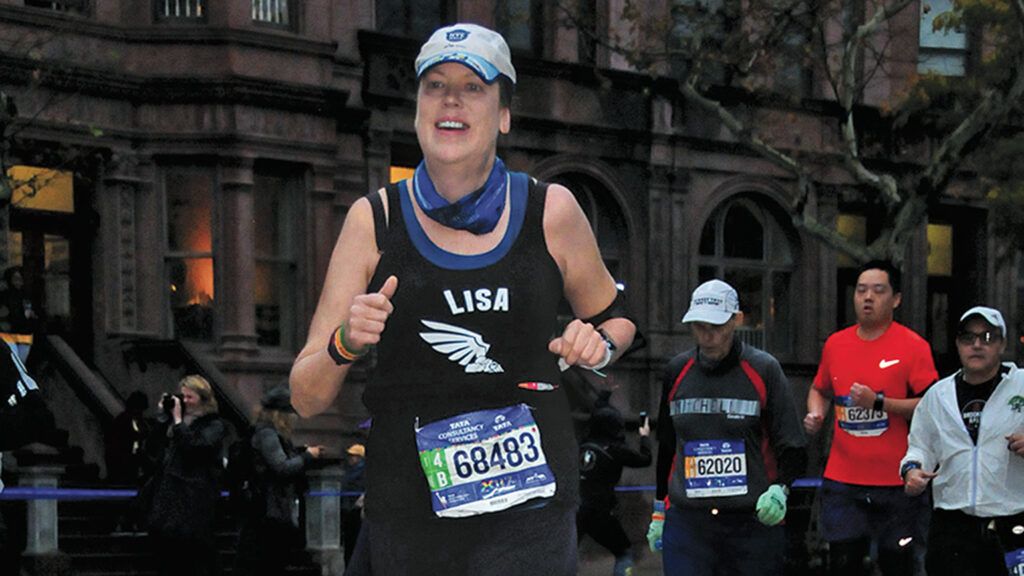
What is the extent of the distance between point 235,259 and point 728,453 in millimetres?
14632

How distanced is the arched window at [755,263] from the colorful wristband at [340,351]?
25815mm

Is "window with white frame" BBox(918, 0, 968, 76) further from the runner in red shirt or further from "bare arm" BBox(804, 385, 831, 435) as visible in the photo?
the runner in red shirt

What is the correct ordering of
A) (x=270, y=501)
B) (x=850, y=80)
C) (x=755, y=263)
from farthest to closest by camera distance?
(x=755, y=263), (x=850, y=80), (x=270, y=501)

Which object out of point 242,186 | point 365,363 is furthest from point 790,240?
point 242,186

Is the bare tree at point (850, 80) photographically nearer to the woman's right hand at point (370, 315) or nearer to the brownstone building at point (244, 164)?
the brownstone building at point (244, 164)

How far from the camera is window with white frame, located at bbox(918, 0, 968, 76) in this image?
33.5 m

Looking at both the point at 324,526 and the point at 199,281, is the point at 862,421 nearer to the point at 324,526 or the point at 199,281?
the point at 324,526

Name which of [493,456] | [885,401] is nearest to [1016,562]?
[885,401]

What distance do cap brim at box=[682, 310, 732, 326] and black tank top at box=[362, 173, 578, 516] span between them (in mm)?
4739

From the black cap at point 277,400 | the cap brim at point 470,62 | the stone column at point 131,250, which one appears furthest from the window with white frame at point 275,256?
the cap brim at point 470,62

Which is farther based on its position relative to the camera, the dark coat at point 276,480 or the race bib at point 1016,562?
the dark coat at point 276,480

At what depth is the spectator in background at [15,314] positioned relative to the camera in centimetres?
1884

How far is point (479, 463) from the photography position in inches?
200

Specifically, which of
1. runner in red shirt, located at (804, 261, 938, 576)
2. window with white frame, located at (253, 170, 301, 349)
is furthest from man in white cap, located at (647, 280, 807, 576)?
window with white frame, located at (253, 170, 301, 349)
